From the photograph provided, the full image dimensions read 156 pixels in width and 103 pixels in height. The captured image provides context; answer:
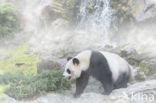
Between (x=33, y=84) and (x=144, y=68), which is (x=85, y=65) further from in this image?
(x=144, y=68)

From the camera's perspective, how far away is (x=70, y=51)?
34.8 feet

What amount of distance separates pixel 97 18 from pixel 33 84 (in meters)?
8.77

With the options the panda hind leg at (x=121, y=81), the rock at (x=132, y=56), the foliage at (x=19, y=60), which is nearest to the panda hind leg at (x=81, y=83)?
the panda hind leg at (x=121, y=81)

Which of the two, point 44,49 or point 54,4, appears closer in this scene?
point 44,49

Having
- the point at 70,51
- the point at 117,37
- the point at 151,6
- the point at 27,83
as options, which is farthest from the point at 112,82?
the point at 117,37

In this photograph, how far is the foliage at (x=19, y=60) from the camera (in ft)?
37.4

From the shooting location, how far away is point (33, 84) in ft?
18.9

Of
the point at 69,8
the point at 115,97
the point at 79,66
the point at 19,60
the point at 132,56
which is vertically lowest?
the point at 19,60

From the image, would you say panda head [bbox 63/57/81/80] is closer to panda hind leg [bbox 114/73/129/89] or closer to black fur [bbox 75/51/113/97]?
black fur [bbox 75/51/113/97]

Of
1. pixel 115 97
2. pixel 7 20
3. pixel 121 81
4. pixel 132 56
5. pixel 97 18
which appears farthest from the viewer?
pixel 7 20

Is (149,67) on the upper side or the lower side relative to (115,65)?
lower

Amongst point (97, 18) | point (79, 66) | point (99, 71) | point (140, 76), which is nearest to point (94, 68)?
A: point (99, 71)

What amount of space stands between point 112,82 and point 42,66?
3.36m

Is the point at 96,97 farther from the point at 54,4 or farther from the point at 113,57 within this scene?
the point at 54,4
